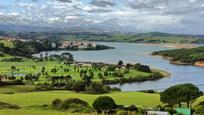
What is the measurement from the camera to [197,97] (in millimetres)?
44438

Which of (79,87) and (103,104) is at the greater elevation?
(103,104)

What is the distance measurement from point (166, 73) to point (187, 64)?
3998cm

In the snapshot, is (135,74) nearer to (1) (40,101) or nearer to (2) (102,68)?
(2) (102,68)

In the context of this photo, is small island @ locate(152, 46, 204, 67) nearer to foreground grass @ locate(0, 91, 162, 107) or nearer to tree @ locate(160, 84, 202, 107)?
foreground grass @ locate(0, 91, 162, 107)

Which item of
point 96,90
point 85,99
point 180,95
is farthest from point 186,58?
point 180,95

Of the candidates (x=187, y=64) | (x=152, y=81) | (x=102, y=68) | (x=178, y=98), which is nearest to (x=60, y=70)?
(x=102, y=68)

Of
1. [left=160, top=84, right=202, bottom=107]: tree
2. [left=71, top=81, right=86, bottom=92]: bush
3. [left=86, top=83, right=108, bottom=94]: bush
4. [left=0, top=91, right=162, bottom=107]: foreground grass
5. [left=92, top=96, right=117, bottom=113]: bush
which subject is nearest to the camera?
[left=92, top=96, right=117, bottom=113]: bush

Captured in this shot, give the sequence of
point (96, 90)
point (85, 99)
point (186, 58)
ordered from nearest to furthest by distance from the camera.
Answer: point (85, 99), point (96, 90), point (186, 58)

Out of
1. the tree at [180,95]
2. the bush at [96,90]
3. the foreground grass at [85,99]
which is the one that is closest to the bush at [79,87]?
the bush at [96,90]

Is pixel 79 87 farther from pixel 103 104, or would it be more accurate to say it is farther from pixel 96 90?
pixel 103 104

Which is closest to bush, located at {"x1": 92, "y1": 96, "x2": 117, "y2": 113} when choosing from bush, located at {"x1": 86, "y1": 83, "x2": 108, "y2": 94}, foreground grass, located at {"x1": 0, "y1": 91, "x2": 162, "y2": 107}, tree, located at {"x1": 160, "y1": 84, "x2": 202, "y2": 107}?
foreground grass, located at {"x1": 0, "y1": 91, "x2": 162, "y2": 107}

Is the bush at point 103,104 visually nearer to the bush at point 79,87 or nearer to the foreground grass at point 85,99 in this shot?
the foreground grass at point 85,99

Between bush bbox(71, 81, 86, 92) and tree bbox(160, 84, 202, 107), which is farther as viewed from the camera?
bush bbox(71, 81, 86, 92)

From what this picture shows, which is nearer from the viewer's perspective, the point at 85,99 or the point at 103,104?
the point at 103,104
